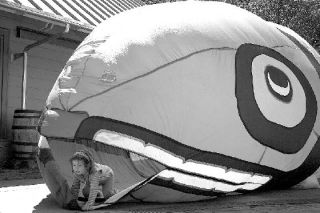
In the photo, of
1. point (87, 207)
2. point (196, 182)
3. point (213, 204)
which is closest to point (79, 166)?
point (87, 207)

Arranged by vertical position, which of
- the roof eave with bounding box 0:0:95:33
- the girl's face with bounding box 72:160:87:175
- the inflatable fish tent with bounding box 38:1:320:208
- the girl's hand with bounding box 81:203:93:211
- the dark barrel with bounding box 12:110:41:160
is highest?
the roof eave with bounding box 0:0:95:33

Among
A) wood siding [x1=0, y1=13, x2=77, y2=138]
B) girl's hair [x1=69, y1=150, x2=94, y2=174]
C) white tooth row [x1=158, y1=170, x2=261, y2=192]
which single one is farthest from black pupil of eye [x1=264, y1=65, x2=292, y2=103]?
wood siding [x1=0, y1=13, x2=77, y2=138]

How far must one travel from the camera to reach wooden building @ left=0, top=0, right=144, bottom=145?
9590 mm

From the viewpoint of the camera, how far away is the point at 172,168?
199 inches

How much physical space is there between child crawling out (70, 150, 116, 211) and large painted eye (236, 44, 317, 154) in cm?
134

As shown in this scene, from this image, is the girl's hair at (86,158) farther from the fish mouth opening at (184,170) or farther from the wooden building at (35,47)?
the wooden building at (35,47)

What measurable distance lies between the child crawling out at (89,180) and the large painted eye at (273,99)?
4.41 ft

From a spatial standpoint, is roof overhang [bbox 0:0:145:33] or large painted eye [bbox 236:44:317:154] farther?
roof overhang [bbox 0:0:145:33]

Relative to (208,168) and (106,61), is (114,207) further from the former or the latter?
(106,61)

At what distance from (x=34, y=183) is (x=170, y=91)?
323cm

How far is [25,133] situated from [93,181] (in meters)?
4.46

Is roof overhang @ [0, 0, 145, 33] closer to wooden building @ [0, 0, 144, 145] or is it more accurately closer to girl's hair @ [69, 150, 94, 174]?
wooden building @ [0, 0, 144, 145]

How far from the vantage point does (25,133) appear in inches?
355

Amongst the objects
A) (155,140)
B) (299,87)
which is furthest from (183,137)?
(299,87)
